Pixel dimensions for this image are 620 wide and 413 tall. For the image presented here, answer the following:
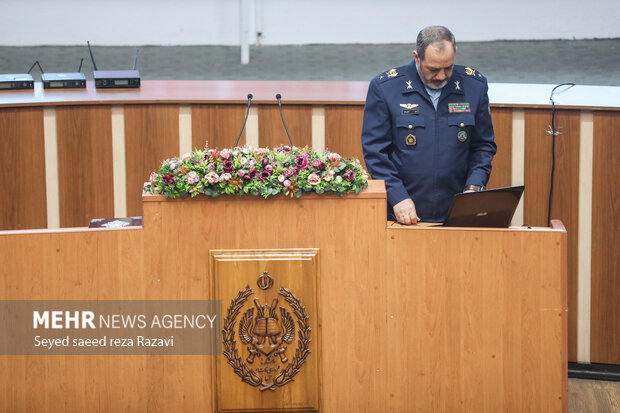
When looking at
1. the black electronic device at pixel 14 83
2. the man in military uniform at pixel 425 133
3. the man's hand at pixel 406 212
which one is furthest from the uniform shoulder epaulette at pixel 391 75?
the black electronic device at pixel 14 83

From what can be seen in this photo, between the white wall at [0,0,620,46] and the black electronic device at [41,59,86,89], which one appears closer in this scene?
the black electronic device at [41,59,86,89]

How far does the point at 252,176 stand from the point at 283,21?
17.8ft

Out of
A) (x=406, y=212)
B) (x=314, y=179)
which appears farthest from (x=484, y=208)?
(x=314, y=179)

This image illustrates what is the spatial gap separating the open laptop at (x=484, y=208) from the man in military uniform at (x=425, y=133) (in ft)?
1.75

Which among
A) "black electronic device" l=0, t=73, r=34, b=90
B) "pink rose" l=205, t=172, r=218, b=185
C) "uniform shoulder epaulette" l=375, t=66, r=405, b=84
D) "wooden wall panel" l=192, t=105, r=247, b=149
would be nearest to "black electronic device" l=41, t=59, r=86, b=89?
"black electronic device" l=0, t=73, r=34, b=90

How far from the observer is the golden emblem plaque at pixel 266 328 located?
8.13 feet

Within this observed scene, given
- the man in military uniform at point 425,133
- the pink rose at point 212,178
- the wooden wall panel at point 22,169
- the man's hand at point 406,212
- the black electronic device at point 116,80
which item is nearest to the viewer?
the pink rose at point 212,178

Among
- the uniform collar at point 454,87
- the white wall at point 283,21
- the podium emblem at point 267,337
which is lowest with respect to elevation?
the podium emblem at point 267,337

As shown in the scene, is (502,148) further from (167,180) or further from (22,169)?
(22,169)

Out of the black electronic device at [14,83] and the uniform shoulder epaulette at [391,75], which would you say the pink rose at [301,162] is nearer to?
the uniform shoulder epaulette at [391,75]

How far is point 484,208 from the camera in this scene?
251cm

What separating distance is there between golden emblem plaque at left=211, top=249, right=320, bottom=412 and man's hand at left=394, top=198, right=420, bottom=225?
40 centimetres

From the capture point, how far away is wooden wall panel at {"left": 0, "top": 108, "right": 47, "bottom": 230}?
3879 millimetres

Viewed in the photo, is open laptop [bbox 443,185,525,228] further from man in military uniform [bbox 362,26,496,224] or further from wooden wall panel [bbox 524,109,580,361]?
wooden wall panel [bbox 524,109,580,361]
